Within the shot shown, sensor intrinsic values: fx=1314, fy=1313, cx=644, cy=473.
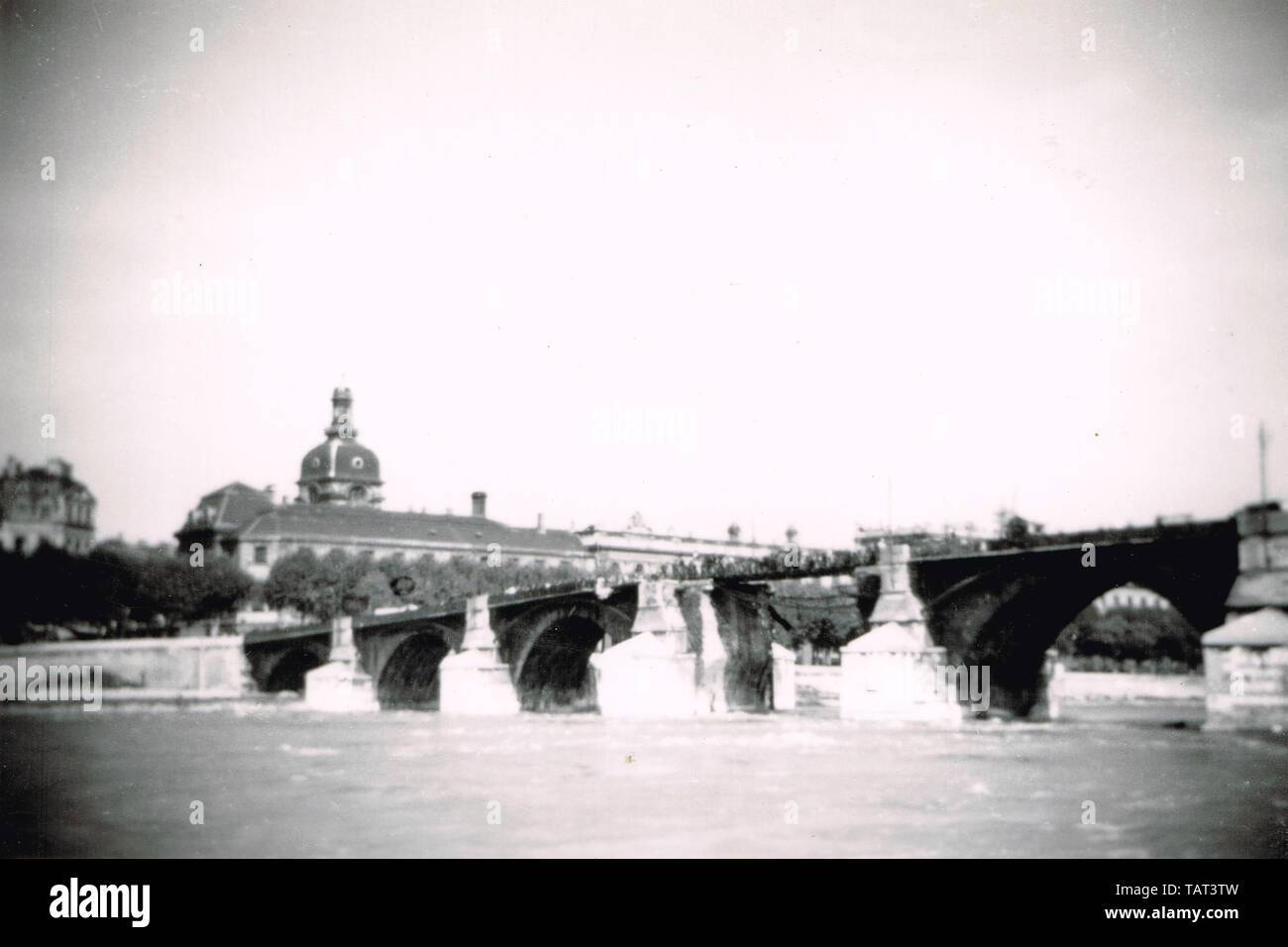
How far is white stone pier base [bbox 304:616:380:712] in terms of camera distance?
44.5m

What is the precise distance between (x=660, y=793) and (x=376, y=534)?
46293 mm

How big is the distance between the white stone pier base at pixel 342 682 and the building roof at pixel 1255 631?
30.7 metres

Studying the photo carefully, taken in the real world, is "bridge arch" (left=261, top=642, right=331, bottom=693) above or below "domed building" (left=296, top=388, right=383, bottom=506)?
below

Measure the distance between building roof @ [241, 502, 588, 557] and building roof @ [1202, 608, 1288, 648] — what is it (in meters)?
36.4

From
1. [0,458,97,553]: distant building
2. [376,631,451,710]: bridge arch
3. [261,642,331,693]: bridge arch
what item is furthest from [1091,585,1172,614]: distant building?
[0,458,97,553]: distant building

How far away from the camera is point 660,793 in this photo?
17.2 metres

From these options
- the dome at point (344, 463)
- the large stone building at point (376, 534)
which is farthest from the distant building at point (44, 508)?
the dome at point (344, 463)

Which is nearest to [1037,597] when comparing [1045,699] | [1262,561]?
[1045,699]

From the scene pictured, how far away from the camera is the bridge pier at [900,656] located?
95.1 feet

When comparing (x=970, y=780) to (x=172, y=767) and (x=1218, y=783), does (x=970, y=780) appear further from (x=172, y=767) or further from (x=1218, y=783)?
(x=172, y=767)

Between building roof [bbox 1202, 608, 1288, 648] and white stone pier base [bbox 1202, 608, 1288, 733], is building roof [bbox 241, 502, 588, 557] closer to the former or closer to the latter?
white stone pier base [bbox 1202, 608, 1288, 733]

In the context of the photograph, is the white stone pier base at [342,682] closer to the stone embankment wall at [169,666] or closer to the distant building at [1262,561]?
the stone embankment wall at [169,666]
